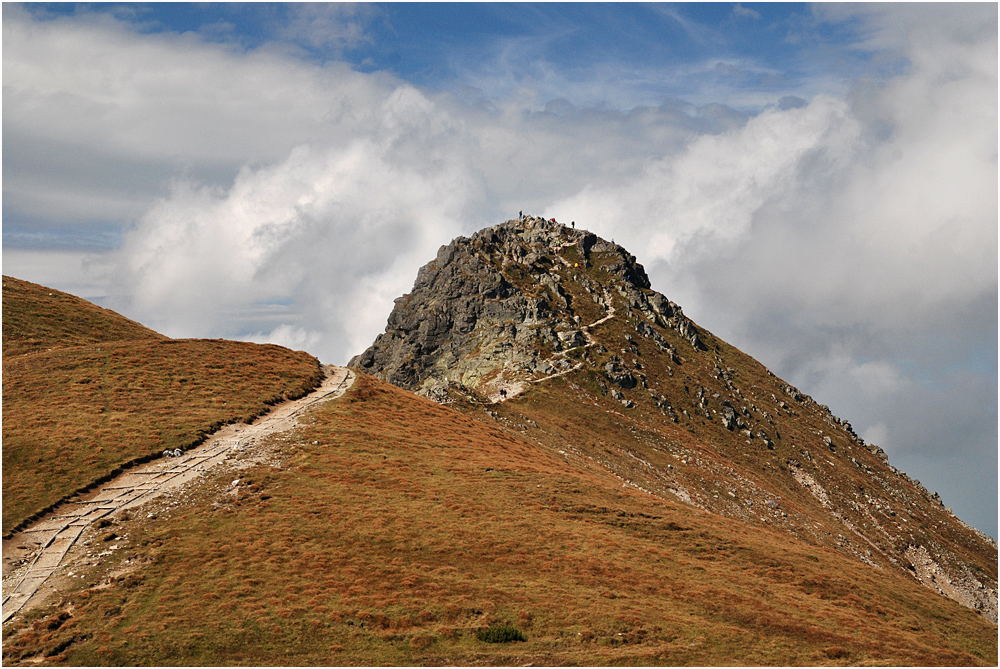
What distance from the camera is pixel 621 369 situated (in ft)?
484

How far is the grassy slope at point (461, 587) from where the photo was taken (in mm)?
33188

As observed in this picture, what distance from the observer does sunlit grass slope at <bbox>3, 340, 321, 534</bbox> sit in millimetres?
48469

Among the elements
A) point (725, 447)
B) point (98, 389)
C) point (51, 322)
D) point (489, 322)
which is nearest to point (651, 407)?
point (725, 447)

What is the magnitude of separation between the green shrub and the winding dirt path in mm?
25966

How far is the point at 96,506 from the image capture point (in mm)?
45312

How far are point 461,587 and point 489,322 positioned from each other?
128 meters

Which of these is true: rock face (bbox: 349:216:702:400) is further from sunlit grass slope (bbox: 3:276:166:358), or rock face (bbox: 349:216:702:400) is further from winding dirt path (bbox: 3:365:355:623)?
winding dirt path (bbox: 3:365:355:623)

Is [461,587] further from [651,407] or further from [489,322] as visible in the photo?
[489,322]

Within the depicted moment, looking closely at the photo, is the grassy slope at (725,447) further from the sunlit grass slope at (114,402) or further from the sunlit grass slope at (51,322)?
the sunlit grass slope at (51,322)

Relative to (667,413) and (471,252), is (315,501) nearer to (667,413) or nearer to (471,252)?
(667,413)

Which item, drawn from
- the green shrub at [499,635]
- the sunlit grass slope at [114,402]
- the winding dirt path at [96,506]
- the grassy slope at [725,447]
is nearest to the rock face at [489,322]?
the grassy slope at [725,447]

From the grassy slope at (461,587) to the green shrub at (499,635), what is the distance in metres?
0.79

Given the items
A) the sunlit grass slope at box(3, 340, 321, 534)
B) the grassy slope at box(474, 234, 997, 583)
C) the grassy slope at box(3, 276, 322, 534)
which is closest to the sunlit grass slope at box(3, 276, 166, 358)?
the grassy slope at box(3, 276, 322, 534)

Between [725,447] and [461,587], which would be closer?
[461,587]
